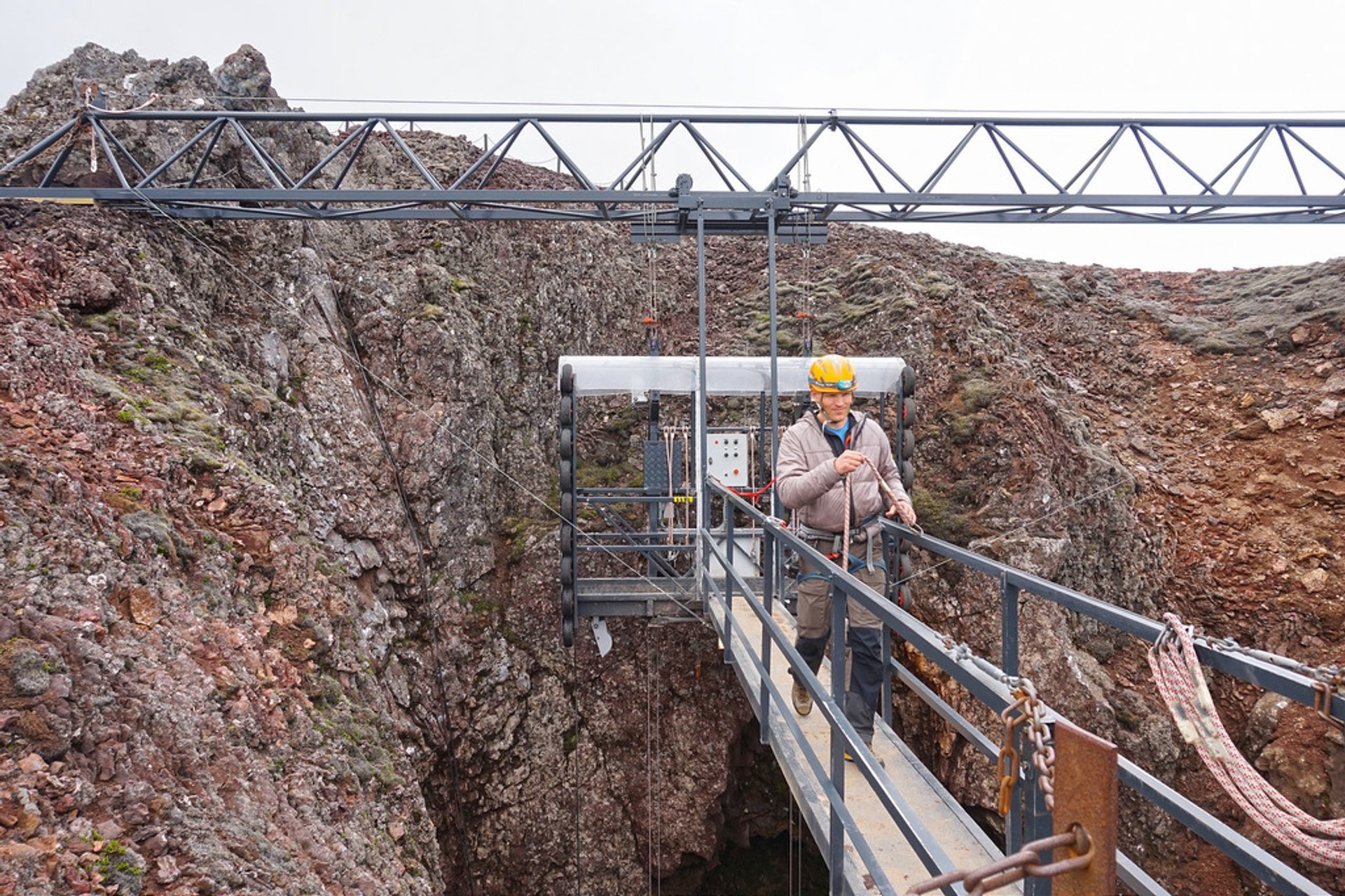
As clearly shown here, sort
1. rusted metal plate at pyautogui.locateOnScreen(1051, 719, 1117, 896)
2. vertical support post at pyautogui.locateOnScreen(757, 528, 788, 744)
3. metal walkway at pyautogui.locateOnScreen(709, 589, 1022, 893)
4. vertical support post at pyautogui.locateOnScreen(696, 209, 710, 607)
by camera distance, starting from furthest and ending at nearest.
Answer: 1. vertical support post at pyautogui.locateOnScreen(696, 209, 710, 607)
2. vertical support post at pyautogui.locateOnScreen(757, 528, 788, 744)
3. metal walkway at pyautogui.locateOnScreen(709, 589, 1022, 893)
4. rusted metal plate at pyautogui.locateOnScreen(1051, 719, 1117, 896)

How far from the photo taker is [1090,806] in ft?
4.37

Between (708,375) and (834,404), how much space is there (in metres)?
3.87

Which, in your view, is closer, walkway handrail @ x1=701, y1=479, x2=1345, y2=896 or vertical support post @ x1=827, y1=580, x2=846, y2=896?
walkway handrail @ x1=701, y1=479, x2=1345, y2=896

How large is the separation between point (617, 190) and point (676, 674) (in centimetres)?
687

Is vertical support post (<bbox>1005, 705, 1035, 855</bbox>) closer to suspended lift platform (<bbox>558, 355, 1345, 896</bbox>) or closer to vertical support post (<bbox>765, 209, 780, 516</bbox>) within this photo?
suspended lift platform (<bbox>558, 355, 1345, 896</bbox>)

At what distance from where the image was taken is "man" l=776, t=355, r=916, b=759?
13.0 feet

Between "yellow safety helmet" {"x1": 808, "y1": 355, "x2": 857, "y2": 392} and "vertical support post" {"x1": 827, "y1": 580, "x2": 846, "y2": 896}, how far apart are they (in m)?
1.44

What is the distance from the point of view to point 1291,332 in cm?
1314

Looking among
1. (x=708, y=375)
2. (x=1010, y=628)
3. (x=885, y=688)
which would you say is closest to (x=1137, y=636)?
(x=1010, y=628)

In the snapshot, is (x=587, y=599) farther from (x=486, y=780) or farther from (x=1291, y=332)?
(x=1291, y=332)

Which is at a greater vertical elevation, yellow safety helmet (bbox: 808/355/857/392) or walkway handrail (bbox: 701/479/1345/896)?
yellow safety helmet (bbox: 808/355/857/392)

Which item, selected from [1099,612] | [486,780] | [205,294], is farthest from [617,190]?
[486,780]

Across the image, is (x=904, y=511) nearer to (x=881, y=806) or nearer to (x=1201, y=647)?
(x=881, y=806)

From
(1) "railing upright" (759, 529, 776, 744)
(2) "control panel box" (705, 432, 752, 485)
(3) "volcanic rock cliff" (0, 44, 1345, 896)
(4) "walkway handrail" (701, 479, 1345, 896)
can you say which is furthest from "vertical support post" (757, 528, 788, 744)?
(2) "control panel box" (705, 432, 752, 485)
